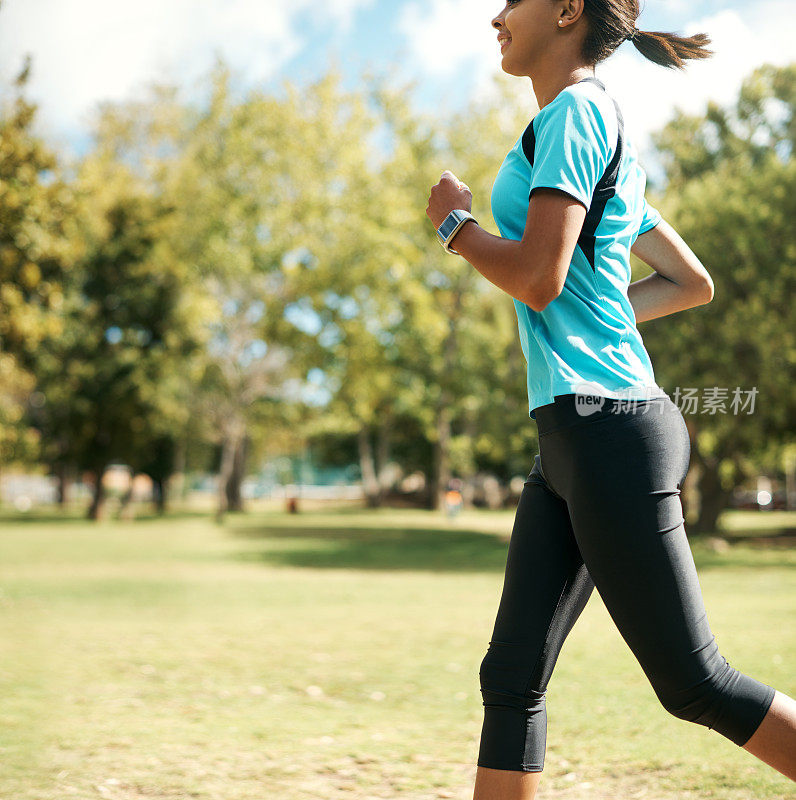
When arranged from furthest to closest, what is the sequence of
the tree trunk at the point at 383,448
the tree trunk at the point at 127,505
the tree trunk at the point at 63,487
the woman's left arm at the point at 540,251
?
the tree trunk at the point at 383,448, the tree trunk at the point at 63,487, the tree trunk at the point at 127,505, the woman's left arm at the point at 540,251

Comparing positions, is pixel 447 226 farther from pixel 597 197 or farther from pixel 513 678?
pixel 513 678

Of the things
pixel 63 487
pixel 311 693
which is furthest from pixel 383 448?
pixel 311 693

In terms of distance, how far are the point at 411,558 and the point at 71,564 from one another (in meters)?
6.76

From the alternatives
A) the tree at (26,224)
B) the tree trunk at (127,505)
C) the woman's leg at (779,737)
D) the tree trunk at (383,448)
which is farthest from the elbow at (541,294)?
the tree trunk at (383,448)

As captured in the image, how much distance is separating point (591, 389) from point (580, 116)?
565 mm

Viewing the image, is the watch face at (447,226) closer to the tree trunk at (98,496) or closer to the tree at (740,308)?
the tree at (740,308)

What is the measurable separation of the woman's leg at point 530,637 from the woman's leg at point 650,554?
8.2 inches

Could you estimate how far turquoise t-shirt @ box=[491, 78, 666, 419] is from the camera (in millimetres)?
1939

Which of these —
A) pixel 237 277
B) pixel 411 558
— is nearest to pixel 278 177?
pixel 237 277

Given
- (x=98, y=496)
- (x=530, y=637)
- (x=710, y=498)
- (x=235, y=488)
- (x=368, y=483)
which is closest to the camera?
(x=530, y=637)

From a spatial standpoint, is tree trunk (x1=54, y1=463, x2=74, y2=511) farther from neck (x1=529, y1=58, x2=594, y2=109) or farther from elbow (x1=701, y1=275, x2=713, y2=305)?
neck (x1=529, y1=58, x2=594, y2=109)

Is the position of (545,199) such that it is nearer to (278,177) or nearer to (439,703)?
(439,703)

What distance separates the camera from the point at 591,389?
197cm

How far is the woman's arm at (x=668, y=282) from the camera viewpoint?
244 centimetres
